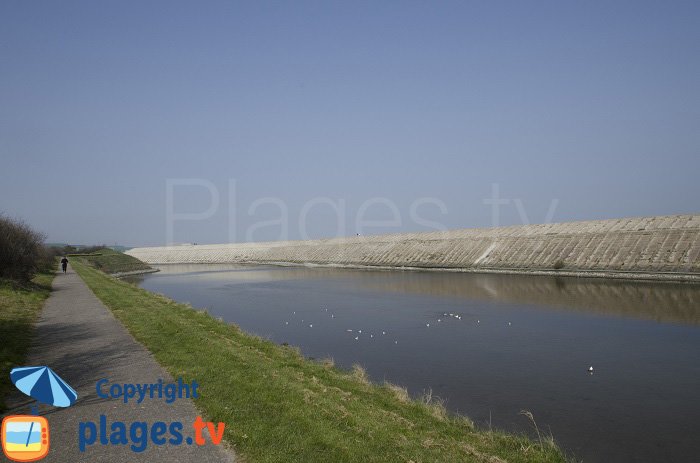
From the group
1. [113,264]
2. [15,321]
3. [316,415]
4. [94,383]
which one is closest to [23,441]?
[94,383]

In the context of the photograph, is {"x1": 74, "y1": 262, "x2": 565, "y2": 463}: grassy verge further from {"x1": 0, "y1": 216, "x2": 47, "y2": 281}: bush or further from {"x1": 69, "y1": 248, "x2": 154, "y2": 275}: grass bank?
{"x1": 69, "y1": 248, "x2": 154, "y2": 275}: grass bank

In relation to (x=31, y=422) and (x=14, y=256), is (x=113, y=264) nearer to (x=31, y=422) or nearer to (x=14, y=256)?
(x=14, y=256)

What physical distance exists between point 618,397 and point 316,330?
14.7 metres

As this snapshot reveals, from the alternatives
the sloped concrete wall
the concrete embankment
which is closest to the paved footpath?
the concrete embankment

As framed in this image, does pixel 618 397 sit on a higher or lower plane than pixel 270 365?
lower

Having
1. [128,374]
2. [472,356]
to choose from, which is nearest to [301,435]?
[128,374]

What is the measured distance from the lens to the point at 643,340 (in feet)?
68.5

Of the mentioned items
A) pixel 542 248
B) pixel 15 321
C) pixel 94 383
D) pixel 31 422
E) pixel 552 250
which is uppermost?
pixel 542 248

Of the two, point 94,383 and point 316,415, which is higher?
point 94,383

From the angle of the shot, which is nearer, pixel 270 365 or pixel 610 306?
pixel 270 365

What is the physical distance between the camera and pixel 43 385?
26.0ft

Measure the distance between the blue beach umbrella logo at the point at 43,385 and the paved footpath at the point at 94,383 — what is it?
1.20 ft

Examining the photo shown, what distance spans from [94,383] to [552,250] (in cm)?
5967

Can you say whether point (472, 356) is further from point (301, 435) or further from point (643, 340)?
point (301, 435)
